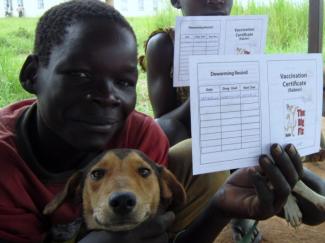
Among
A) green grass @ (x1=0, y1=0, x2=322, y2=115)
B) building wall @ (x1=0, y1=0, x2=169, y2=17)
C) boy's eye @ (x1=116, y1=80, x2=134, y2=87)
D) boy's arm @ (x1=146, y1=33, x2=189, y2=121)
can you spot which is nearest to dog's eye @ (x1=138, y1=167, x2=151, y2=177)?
boy's eye @ (x1=116, y1=80, x2=134, y2=87)

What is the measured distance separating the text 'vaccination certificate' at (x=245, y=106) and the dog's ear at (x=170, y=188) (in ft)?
0.68

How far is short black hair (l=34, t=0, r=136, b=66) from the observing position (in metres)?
1.26

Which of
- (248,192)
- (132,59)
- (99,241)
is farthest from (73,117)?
(248,192)

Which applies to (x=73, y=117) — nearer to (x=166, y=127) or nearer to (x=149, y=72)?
(x=166, y=127)

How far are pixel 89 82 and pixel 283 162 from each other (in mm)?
531

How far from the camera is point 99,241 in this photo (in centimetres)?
121

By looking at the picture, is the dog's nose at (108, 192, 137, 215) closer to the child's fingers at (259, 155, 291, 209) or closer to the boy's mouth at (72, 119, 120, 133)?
the boy's mouth at (72, 119, 120, 133)

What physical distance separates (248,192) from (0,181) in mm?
685

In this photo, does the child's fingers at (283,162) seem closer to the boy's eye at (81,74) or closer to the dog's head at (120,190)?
the dog's head at (120,190)

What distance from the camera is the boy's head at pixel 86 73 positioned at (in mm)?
1198

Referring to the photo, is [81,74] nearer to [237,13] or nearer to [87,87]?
[87,87]

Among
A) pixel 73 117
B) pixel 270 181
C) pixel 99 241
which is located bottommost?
pixel 99 241

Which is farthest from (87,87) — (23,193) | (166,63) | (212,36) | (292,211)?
(166,63)

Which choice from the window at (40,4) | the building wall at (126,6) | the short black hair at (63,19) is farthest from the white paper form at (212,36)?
the window at (40,4)
